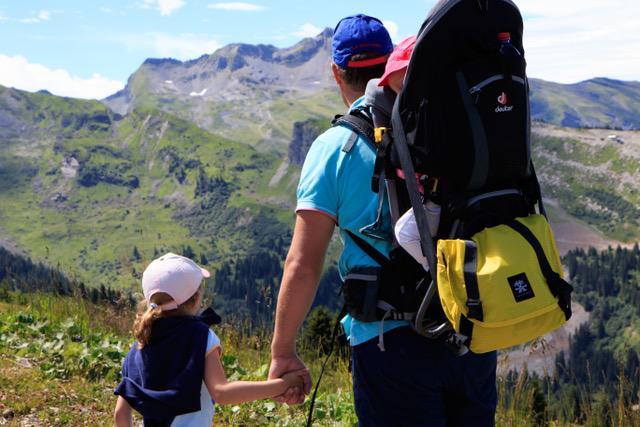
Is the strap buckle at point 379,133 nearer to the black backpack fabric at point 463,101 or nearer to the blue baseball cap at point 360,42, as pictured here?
the black backpack fabric at point 463,101

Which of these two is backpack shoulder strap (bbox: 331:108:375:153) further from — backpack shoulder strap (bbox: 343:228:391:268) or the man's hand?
the man's hand

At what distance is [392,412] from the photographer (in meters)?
2.93

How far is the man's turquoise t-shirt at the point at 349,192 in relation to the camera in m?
2.98

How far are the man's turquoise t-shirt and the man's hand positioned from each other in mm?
382

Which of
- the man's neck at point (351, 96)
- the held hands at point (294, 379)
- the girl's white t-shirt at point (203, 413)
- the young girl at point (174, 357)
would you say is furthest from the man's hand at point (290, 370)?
the man's neck at point (351, 96)

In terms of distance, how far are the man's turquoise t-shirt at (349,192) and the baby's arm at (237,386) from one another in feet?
1.51

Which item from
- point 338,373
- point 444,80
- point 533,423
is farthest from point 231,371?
point 444,80

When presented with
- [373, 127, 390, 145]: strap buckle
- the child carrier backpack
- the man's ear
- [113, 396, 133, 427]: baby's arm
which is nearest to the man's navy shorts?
the child carrier backpack

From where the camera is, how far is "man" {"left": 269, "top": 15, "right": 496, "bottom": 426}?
2.91 m

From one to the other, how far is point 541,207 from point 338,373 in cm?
463

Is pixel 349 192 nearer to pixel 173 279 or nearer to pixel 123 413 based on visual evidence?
pixel 173 279

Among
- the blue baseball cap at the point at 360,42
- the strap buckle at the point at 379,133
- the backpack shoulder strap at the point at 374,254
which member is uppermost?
the blue baseball cap at the point at 360,42

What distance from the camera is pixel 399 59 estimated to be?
9.60ft

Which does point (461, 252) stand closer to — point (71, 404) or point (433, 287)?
point (433, 287)
